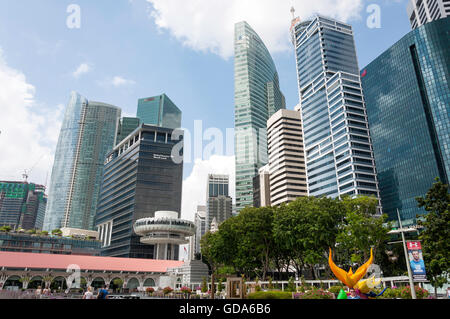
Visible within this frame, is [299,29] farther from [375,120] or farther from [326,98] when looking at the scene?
[375,120]

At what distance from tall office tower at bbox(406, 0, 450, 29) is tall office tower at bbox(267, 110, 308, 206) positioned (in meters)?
88.0

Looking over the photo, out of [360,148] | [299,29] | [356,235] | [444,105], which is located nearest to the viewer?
[356,235]

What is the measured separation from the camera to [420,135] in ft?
385

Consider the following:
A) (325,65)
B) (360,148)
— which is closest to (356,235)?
(360,148)

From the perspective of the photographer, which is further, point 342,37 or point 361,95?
point 342,37

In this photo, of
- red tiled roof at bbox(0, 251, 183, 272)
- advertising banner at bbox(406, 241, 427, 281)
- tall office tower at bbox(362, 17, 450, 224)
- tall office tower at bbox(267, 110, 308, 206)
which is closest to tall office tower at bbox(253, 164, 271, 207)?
tall office tower at bbox(267, 110, 308, 206)

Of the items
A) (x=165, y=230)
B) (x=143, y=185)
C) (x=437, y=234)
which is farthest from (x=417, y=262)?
(x=143, y=185)

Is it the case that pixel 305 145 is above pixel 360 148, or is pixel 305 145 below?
above

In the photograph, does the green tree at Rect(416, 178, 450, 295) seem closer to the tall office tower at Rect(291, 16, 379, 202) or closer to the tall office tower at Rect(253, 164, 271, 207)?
the tall office tower at Rect(291, 16, 379, 202)

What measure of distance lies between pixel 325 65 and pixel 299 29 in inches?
1657

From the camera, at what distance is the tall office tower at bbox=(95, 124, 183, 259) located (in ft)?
447

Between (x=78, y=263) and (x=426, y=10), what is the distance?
677 feet

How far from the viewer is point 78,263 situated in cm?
8369

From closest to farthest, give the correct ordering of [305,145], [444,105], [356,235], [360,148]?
[356,235] → [444,105] → [360,148] → [305,145]
